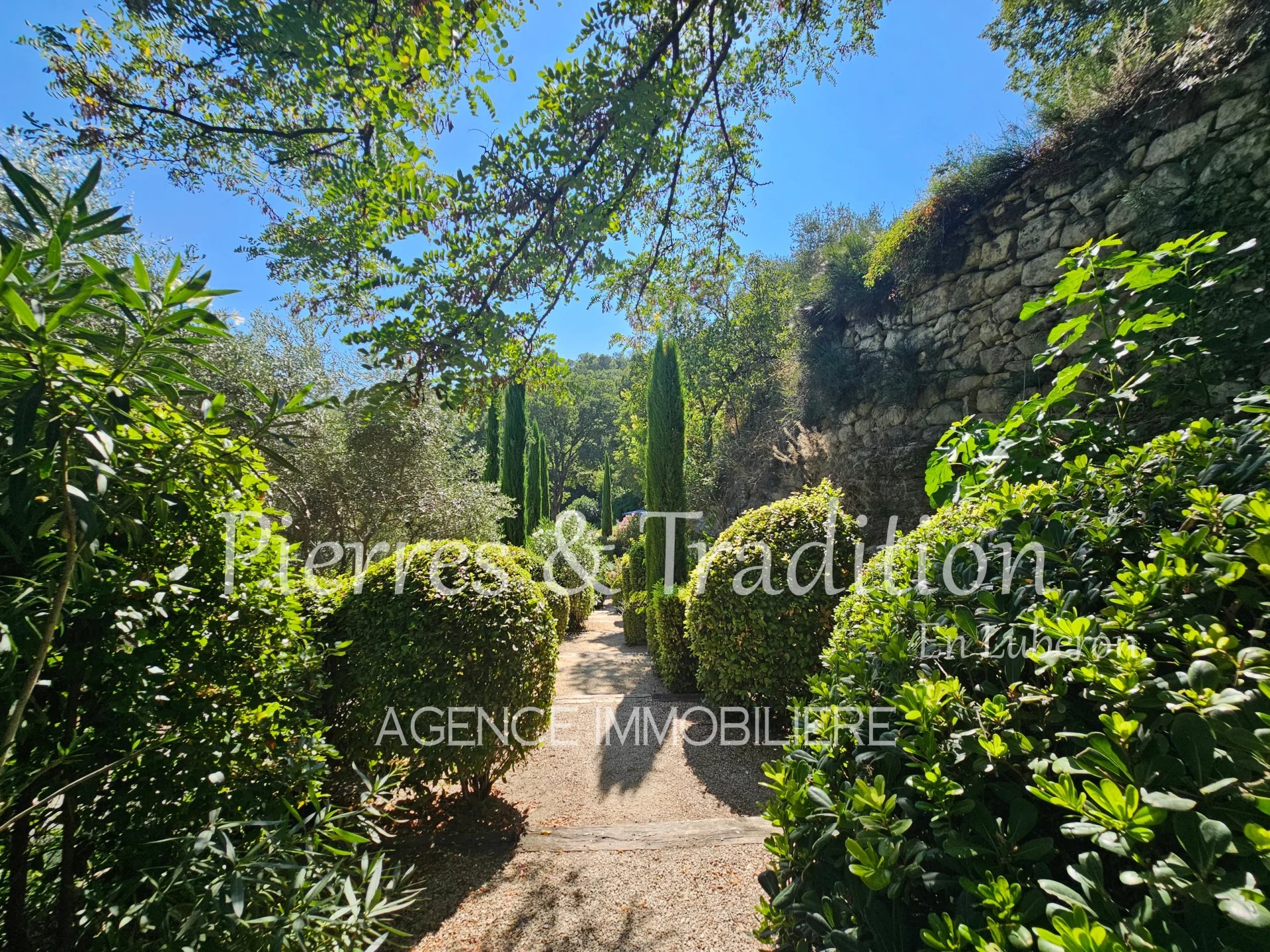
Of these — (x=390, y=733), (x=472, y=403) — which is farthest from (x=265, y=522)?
(x=390, y=733)

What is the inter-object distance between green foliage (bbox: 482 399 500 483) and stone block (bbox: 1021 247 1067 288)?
10815 millimetres

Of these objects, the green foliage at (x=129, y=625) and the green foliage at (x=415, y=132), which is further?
the green foliage at (x=415, y=132)

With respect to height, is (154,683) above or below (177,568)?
below

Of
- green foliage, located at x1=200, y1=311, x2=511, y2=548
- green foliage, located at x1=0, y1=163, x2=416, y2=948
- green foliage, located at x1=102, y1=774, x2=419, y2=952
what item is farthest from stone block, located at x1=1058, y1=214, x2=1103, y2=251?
green foliage, located at x1=200, y1=311, x2=511, y2=548

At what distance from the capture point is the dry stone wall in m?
3.90

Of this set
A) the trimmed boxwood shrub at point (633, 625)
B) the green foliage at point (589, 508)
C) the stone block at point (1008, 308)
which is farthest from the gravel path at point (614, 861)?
the green foliage at point (589, 508)

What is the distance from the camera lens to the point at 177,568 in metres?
1.55

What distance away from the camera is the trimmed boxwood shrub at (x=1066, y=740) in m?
0.59

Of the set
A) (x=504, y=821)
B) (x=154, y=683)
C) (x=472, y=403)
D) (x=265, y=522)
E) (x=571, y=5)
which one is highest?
(x=571, y=5)

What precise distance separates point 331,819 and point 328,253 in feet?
6.92

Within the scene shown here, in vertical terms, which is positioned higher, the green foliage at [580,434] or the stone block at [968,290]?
the green foliage at [580,434]

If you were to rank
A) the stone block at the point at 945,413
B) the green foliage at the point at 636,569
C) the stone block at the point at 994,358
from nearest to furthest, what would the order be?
the stone block at the point at 994,358
the stone block at the point at 945,413
the green foliage at the point at 636,569

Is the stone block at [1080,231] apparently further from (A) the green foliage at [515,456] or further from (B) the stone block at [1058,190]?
(A) the green foliage at [515,456]

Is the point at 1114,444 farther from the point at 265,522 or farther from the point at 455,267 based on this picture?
the point at 265,522
